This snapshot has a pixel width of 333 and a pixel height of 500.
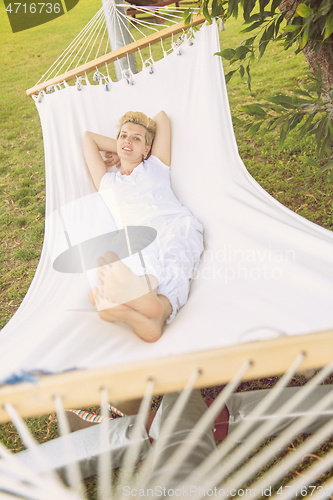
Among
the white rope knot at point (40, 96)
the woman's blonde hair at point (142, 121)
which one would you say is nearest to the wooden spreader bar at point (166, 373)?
the woman's blonde hair at point (142, 121)

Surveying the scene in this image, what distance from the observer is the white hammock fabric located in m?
0.93

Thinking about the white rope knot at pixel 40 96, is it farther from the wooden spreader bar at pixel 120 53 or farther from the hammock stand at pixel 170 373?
the hammock stand at pixel 170 373

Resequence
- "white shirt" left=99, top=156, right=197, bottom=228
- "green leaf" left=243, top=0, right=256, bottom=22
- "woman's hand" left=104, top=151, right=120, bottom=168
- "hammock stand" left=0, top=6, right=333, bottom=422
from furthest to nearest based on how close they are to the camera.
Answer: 1. "woman's hand" left=104, top=151, right=120, bottom=168
2. "white shirt" left=99, top=156, right=197, bottom=228
3. "green leaf" left=243, top=0, right=256, bottom=22
4. "hammock stand" left=0, top=6, right=333, bottom=422

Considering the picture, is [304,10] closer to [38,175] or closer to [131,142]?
[131,142]

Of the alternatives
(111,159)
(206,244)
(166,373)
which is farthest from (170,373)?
(111,159)

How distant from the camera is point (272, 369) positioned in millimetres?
510

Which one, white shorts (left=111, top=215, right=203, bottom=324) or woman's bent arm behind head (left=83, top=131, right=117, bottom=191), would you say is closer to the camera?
white shorts (left=111, top=215, right=203, bottom=324)

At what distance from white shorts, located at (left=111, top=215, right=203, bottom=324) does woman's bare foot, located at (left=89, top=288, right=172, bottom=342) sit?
0.10 m

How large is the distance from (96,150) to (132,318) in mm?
1149

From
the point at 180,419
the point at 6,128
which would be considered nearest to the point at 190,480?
the point at 180,419

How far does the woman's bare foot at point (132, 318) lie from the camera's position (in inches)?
38.4

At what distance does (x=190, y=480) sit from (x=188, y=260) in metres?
0.70

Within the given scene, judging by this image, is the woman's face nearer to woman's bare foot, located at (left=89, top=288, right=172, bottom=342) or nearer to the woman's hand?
the woman's hand

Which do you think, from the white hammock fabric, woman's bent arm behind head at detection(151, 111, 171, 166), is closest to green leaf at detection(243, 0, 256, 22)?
the white hammock fabric
